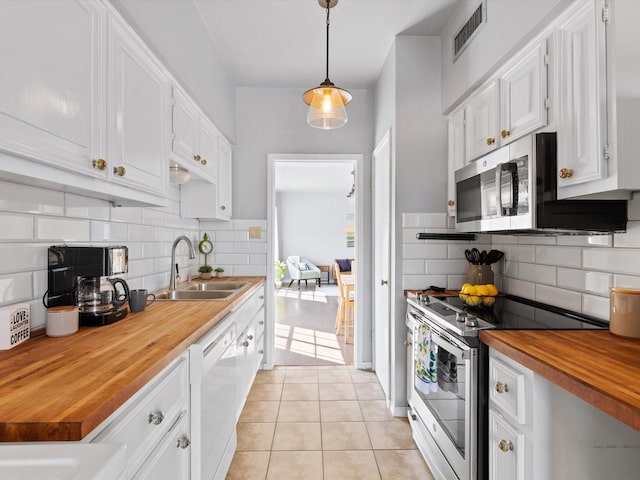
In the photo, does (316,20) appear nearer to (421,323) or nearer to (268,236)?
(268,236)

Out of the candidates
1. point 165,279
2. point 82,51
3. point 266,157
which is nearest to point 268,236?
point 266,157

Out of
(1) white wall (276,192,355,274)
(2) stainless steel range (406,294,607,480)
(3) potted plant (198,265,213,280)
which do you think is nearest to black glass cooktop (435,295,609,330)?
(2) stainless steel range (406,294,607,480)

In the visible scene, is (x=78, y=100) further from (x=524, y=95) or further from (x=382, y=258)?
(x=382, y=258)

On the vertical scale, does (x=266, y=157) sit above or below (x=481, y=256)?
above

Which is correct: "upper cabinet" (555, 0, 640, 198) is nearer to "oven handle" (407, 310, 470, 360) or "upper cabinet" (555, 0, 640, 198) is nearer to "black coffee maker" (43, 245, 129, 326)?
"oven handle" (407, 310, 470, 360)

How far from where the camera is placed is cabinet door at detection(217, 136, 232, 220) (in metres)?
3.01

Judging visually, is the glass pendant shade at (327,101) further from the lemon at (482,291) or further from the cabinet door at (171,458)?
the cabinet door at (171,458)

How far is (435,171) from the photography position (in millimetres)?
2555

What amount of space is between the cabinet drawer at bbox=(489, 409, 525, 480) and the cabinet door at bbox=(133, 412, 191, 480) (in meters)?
1.12

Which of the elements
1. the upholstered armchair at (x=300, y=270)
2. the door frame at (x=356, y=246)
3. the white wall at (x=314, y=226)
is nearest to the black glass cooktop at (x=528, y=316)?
the door frame at (x=356, y=246)

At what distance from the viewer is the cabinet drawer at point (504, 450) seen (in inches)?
46.8

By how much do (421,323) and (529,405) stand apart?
898 mm

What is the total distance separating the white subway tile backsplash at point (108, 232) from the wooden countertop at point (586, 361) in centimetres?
177

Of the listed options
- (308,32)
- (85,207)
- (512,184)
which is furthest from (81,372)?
(308,32)
